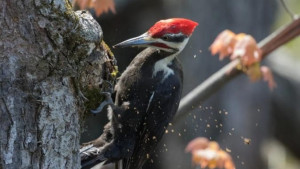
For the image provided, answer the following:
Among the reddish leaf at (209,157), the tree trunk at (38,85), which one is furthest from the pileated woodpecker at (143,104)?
the tree trunk at (38,85)

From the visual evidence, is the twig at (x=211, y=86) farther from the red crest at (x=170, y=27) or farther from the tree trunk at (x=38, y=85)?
the tree trunk at (x=38, y=85)

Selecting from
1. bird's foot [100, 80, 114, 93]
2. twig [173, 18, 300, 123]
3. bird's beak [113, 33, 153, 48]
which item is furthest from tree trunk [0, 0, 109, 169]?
twig [173, 18, 300, 123]

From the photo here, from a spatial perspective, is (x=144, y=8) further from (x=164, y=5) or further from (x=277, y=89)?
(x=277, y=89)

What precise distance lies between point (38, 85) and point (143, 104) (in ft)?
4.38

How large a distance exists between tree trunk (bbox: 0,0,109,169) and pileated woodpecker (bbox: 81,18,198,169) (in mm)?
1010

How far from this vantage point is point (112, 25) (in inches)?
237

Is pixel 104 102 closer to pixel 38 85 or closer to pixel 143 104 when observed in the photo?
pixel 143 104

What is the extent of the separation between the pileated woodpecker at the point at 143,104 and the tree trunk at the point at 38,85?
101cm

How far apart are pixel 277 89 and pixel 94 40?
3669 millimetres

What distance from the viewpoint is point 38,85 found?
8.69 feet

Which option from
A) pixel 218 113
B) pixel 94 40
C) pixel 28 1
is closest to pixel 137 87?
pixel 94 40

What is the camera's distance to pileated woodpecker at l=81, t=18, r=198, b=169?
383 centimetres

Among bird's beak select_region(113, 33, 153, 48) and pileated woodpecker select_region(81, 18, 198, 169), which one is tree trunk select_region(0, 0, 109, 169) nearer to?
bird's beak select_region(113, 33, 153, 48)

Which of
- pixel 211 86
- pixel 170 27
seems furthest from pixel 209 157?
pixel 170 27
